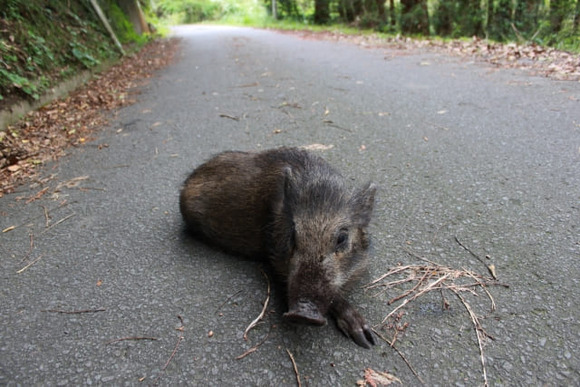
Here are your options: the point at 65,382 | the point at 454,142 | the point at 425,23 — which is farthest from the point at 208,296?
the point at 425,23

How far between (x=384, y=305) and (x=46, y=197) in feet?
11.7

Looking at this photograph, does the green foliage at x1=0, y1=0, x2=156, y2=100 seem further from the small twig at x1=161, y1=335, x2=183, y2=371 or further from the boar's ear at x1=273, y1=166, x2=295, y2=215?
the small twig at x1=161, y1=335, x2=183, y2=371

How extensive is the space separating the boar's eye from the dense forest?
9487 millimetres

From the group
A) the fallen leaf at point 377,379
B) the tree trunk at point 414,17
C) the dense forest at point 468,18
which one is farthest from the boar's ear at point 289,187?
the tree trunk at point 414,17

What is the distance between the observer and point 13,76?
5289 mm

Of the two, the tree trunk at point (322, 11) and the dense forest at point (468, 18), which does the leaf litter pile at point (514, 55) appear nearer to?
the dense forest at point (468, 18)

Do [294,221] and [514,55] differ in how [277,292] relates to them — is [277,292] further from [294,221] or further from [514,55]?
[514,55]

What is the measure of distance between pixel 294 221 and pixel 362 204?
55cm

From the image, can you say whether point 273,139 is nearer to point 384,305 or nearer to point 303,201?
point 303,201

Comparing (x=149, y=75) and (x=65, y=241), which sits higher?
(x=149, y=75)

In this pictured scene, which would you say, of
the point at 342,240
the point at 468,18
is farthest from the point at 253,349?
the point at 468,18

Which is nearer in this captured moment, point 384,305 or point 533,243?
point 384,305

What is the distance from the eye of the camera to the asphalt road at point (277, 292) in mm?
Answer: 1862

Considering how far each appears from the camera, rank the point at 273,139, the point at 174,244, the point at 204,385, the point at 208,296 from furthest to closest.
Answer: the point at 273,139
the point at 174,244
the point at 208,296
the point at 204,385
